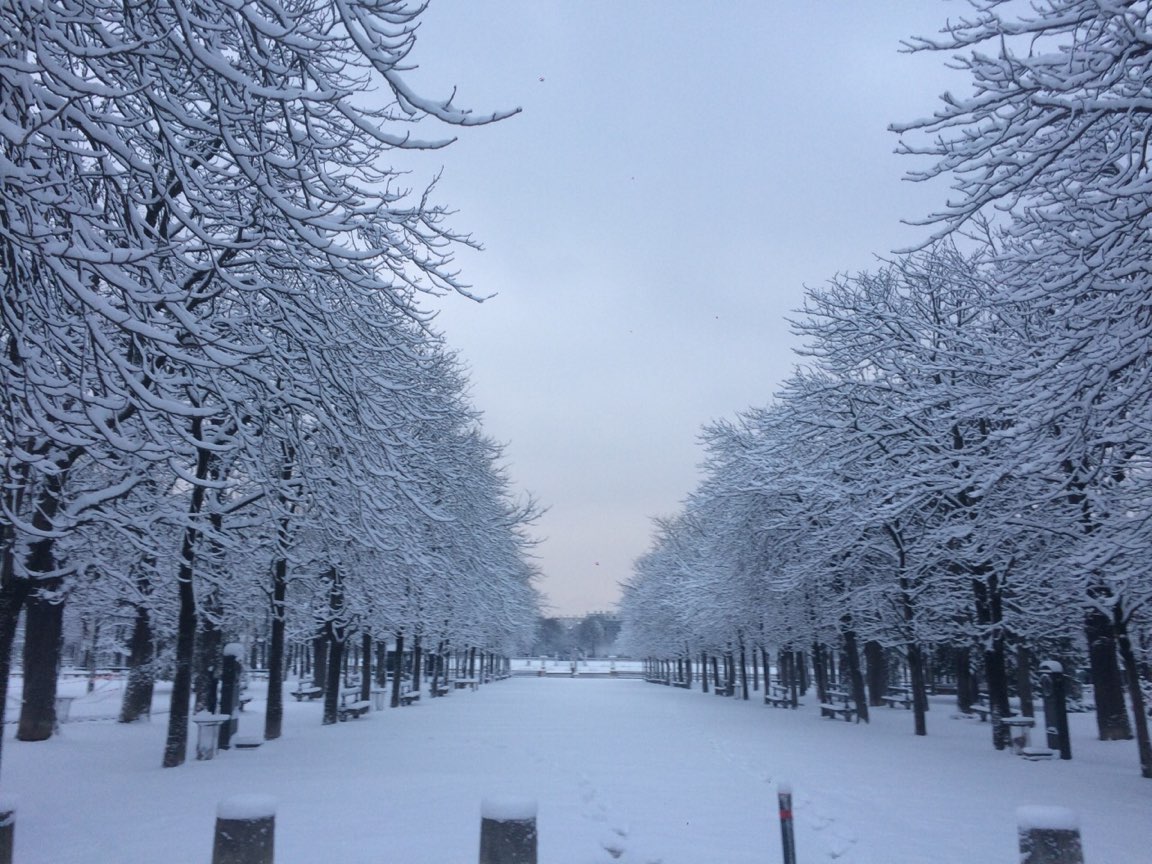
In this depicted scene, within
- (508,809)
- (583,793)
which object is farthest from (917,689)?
(508,809)

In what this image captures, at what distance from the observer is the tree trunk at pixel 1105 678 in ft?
59.2

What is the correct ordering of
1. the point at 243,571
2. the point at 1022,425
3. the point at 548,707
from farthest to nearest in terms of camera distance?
the point at 548,707 < the point at 243,571 < the point at 1022,425

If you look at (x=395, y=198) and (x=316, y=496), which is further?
(x=316, y=496)

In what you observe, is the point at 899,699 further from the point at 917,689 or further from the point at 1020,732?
the point at 1020,732

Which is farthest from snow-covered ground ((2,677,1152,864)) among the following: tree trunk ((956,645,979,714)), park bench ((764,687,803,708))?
park bench ((764,687,803,708))

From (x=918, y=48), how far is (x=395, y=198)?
5.06 metres

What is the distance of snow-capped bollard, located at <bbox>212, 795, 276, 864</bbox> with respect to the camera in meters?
6.09

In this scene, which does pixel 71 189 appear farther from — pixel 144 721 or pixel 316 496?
pixel 144 721

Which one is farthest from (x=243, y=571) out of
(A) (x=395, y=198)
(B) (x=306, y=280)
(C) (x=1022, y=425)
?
(C) (x=1022, y=425)

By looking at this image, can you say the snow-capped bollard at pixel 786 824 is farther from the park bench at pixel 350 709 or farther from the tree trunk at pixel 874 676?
the tree trunk at pixel 874 676

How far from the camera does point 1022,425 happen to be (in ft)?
30.0

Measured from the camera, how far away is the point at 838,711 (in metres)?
25.3

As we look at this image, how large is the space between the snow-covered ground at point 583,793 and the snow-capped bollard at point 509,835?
41.1 inches

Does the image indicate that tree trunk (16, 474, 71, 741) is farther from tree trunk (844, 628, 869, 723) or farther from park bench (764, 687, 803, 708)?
park bench (764, 687, 803, 708)
